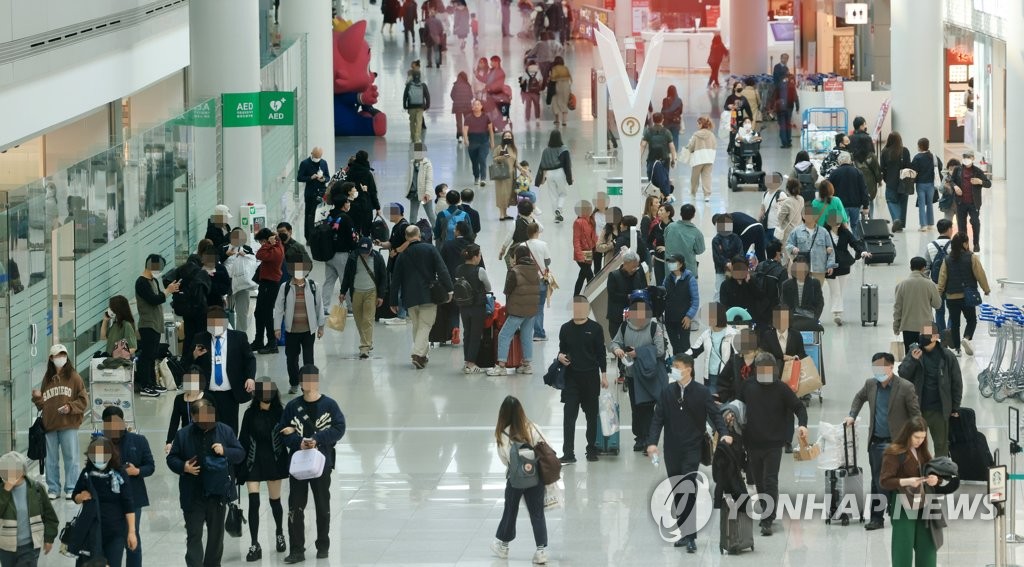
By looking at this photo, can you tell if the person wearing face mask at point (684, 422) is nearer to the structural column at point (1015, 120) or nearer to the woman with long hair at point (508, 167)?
the structural column at point (1015, 120)

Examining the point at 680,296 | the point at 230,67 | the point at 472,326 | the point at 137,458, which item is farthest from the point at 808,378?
the point at 230,67

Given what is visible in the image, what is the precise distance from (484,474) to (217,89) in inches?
425

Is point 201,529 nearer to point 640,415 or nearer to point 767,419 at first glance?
point 767,419

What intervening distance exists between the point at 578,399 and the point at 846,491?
2629mm

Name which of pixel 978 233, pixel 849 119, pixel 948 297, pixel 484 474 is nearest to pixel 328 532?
pixel 484 474

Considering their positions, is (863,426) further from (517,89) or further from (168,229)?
(517,89)

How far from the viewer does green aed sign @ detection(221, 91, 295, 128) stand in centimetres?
2438

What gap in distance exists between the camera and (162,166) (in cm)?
2114

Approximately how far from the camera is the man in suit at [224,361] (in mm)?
14680

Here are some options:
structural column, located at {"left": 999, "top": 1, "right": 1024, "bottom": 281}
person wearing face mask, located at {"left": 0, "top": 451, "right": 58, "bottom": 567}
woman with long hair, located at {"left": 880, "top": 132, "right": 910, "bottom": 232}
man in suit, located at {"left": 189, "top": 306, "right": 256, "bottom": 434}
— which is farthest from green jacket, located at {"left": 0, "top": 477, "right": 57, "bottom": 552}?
woman with long hair, located at {"left": 880, "top": 132, "right": 910, "bottom": 232}

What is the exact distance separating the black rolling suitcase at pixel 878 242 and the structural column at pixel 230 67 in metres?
8.44

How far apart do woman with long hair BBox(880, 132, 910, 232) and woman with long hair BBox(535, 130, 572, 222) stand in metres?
4.86

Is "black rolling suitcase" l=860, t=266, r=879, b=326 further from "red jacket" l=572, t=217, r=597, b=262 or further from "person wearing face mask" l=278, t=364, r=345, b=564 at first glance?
"person wearing face mask" l=278, t=364, r=345, b=564

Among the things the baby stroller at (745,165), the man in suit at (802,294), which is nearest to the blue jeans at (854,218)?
the baby stroller at (745,165)
